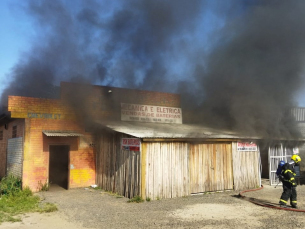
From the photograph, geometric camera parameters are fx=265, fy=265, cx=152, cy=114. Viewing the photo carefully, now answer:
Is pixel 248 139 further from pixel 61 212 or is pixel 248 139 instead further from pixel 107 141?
pixel 61 212

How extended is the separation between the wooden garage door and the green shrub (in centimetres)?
670

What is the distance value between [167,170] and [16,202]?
16.7 ft

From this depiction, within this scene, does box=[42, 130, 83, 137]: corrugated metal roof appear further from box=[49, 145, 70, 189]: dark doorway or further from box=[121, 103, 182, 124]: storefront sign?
box=[49, 145, 70, 189]: dark doorway

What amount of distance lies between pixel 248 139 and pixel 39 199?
8.51 meters

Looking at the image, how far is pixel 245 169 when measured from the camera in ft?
37.0

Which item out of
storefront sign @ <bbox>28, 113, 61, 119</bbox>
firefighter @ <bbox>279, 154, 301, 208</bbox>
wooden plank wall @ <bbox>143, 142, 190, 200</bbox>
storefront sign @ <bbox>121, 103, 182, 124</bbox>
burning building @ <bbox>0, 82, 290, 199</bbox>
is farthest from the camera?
storefront sign @ <bbox>121, 103, 182, 124</bbox>

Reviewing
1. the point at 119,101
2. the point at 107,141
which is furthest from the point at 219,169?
the point at 119,101

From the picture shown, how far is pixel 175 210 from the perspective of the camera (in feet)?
25.0

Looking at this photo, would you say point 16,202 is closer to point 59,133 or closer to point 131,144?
point 59,133

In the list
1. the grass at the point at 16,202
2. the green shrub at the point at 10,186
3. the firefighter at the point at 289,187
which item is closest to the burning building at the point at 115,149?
the green shrub at the point at 10,186

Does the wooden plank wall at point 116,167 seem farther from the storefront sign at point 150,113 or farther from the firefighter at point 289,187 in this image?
the firefighter at point 289,187

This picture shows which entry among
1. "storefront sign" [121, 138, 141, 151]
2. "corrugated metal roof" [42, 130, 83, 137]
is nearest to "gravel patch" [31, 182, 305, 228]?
"storefront sign" [121, 138, 141, 151]

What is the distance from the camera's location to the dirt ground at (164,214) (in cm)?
624

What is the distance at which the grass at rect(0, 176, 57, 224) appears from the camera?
7172 mm
